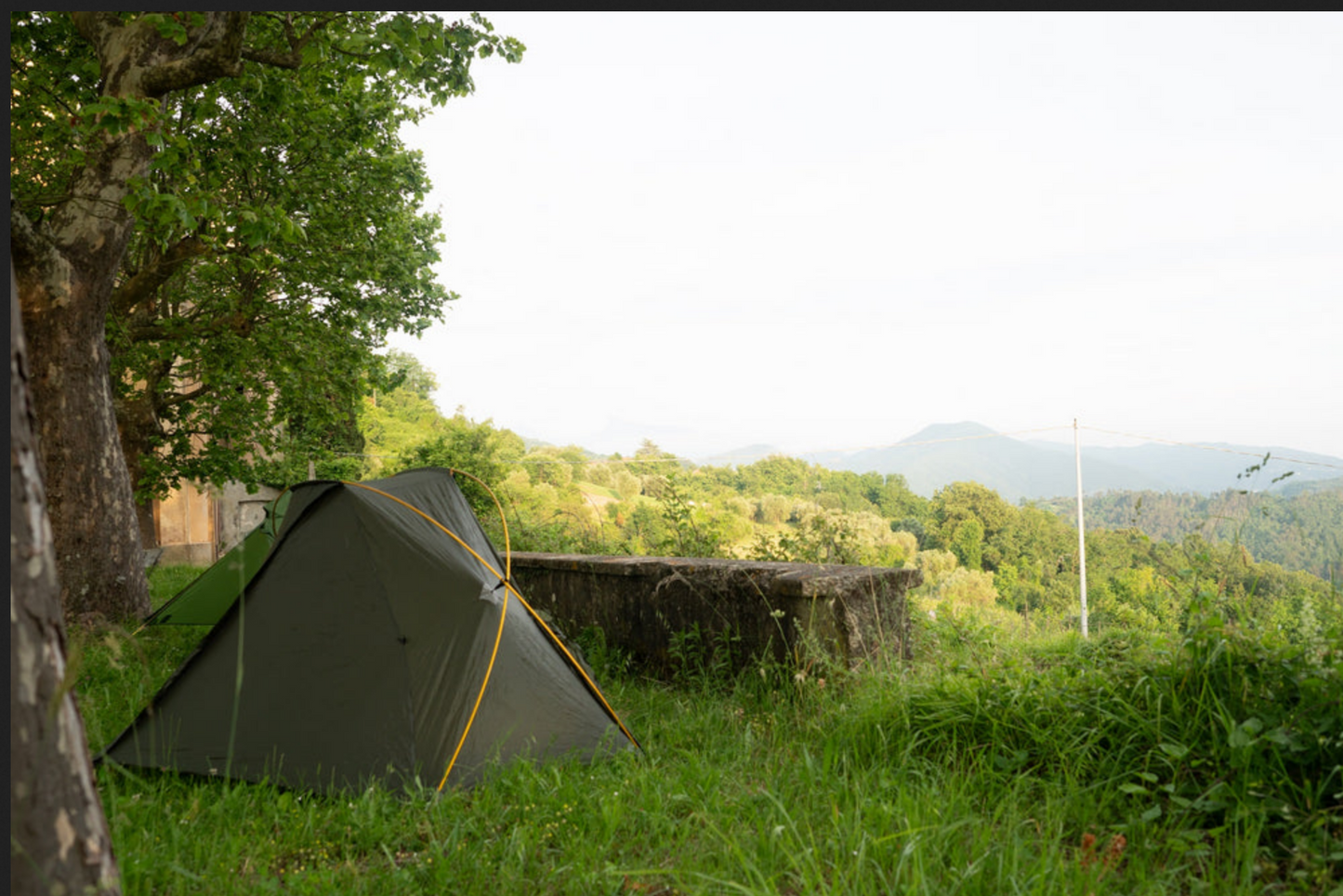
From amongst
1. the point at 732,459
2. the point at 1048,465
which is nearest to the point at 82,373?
the point at 732,459

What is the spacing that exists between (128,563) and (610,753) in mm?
4705

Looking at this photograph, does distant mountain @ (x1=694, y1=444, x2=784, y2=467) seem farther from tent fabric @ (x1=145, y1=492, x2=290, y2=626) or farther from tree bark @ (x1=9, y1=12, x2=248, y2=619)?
tree bark @ (x1=9, y1=12, x2=248, y2=619)

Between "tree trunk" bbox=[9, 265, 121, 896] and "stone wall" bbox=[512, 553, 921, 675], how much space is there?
292 centimetres

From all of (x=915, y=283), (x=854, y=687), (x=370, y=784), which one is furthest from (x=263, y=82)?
(x=915, y=283)

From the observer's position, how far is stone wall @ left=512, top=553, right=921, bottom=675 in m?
3.91

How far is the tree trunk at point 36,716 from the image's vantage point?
127 cm

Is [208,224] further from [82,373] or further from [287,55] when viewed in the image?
[287,55]

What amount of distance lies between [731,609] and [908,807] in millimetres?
1983

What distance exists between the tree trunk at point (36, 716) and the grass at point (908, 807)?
488 mm

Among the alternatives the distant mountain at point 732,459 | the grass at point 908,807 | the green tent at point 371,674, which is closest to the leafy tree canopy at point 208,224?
the green tent at point 371,674

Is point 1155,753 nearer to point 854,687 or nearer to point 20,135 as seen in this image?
point 854,687

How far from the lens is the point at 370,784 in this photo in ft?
9.51

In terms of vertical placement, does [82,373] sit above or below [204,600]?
above

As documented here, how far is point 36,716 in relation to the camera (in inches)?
50.3
